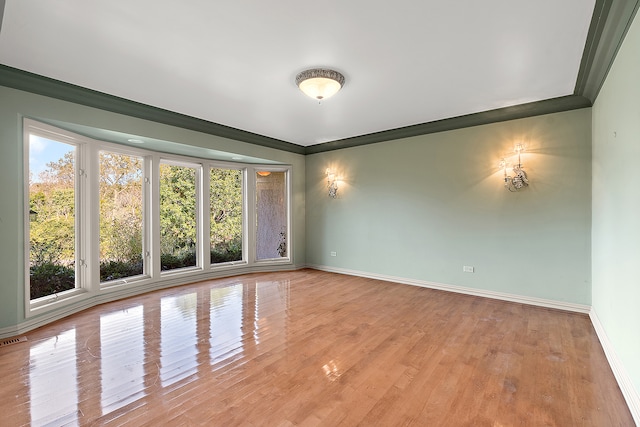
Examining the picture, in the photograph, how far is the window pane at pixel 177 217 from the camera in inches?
198

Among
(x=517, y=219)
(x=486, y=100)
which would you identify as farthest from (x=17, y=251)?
(x=517, y=219)

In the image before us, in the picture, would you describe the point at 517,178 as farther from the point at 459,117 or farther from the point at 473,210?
the point at 459,117

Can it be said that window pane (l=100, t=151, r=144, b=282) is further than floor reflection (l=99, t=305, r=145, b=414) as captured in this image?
Yes

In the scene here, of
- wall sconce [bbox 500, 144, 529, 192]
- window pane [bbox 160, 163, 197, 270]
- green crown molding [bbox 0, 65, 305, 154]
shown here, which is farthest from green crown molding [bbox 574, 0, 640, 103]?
window pane [bbox 160, 163, 197, 270]

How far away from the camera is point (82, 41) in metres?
2.42

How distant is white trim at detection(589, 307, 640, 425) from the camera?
1821 millimetres

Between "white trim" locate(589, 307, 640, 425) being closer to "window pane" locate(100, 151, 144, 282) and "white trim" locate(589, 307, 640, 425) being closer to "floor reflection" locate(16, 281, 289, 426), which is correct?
"floor reflection" locate(16, 281, 289, 426)

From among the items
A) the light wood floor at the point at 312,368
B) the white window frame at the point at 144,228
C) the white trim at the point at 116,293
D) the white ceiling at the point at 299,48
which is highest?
the white ceiling at the point at 299,48

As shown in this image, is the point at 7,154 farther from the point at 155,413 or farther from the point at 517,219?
the point at 517,219

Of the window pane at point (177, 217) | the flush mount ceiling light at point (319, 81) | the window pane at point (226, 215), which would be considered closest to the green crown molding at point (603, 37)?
the flush mount ceiling light at point (319, 81)

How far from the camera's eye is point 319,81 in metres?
2.93

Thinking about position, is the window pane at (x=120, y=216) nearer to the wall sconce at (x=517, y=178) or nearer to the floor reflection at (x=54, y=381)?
the floor reflection at (x=54, y=381)

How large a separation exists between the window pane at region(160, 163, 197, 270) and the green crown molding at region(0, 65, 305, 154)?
111 centimetres

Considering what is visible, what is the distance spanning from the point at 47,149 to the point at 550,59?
5725 mm
